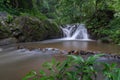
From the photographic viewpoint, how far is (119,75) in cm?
120

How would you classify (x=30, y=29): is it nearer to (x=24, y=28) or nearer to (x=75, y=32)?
(x=24, y=28)

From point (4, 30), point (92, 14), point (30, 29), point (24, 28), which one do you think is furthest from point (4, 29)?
point (92, 14)

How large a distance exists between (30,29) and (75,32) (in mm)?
3641

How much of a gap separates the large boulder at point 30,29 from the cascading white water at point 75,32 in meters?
1.64

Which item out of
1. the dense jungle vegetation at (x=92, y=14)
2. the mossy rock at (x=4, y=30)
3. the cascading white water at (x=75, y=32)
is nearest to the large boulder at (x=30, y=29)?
the mossy rock at (x=4, y=30)

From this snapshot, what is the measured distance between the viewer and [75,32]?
1250 cm

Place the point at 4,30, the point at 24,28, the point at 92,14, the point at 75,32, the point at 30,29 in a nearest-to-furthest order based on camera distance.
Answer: the point at 4,30 → the point at 24,28 → the point at 30,29 → the point at 92,14 → the point at 75,32

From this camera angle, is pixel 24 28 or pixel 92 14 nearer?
pixel 24 28

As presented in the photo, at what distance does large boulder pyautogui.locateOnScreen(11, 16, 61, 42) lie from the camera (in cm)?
956

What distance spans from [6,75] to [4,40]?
5247 mm

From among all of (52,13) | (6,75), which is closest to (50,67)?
(6,75)

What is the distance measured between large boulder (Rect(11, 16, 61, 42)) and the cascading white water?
1.64m

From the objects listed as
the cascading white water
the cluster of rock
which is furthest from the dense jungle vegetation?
the cascading white water

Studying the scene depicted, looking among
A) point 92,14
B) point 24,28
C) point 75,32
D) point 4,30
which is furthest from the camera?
point 75,32
